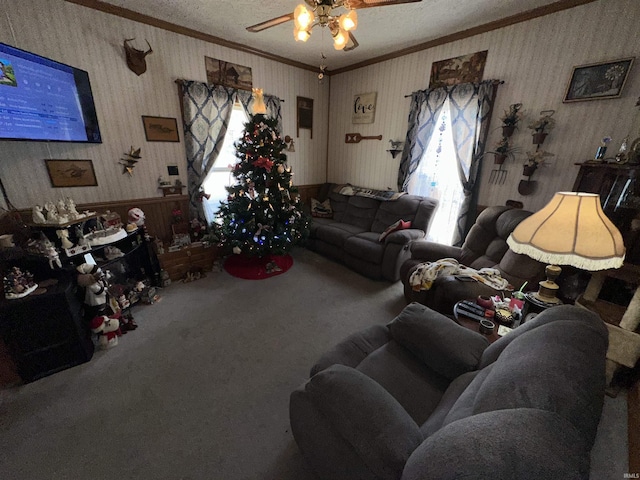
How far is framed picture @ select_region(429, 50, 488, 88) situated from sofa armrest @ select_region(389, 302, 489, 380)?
2.82 meters

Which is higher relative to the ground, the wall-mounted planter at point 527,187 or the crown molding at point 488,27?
the crown molding at point 488,27

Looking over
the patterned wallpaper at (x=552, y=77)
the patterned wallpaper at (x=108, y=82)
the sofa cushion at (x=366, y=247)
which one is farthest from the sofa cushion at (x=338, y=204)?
the patterned wallpaper at (x=108, y=82)

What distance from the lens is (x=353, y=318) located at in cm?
237

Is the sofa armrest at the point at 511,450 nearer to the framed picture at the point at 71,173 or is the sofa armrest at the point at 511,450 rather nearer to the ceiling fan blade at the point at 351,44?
the ceiling fan blade at the point at 351,44

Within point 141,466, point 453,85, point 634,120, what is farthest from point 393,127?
point 141,466

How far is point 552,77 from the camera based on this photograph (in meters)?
2.32

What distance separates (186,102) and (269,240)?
187cm

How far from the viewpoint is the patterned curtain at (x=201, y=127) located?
300cm

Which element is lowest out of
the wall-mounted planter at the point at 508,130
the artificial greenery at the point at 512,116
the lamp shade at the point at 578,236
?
the lamp shade at the point at 578,236

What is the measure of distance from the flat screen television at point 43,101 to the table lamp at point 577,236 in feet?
10.8

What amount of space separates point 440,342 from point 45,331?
2.43 metres

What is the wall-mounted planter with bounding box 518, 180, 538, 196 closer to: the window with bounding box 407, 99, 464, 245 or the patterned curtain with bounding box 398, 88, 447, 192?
the window with bounding box 407, 99, 464, 245

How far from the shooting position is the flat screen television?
1.68m

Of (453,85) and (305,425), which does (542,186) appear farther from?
(305,425)
